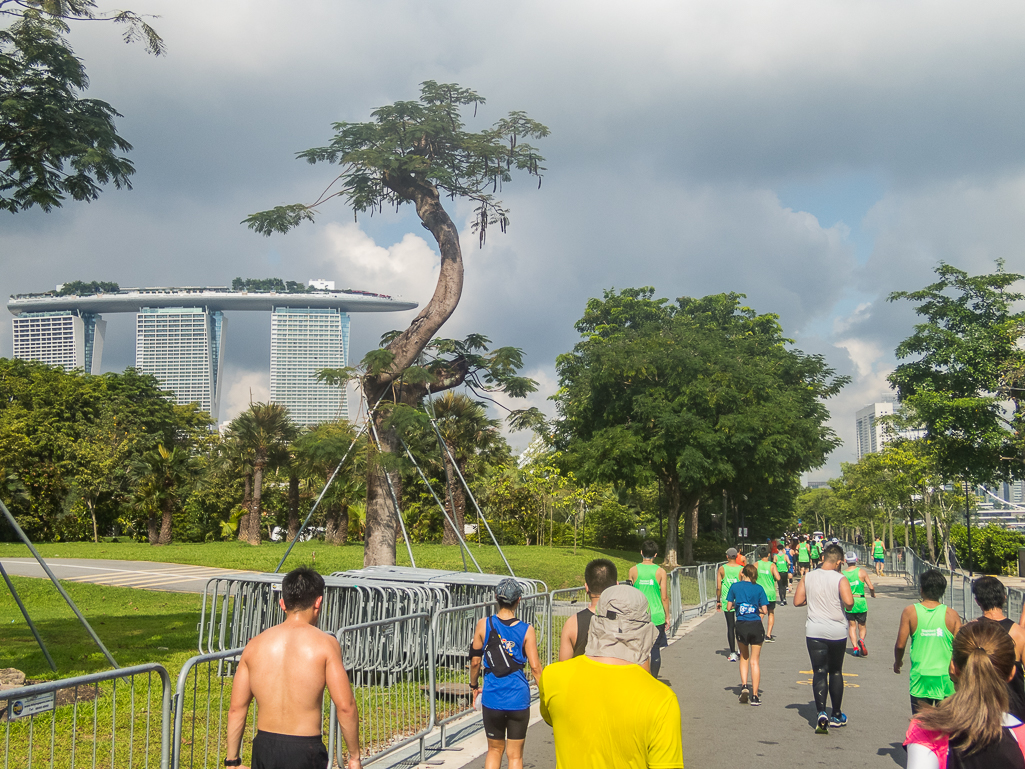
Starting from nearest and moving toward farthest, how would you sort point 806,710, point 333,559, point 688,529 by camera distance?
point 806,710, point 333,559, point 688,529

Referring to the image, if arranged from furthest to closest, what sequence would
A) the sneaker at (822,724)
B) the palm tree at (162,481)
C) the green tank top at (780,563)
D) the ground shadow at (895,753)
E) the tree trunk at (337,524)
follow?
the tree trunk at (337,524), the palm tree at (162,481), the green tank top at (780,563), the sneaker at (822,724), the ground shadow at (895,753)

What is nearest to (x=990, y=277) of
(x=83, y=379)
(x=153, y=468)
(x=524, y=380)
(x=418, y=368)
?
(x=524, y=380)

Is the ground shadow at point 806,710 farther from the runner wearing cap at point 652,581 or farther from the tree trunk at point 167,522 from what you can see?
the tree trunk at point 167,522

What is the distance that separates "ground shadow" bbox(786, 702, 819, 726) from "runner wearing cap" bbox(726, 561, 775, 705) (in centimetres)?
38

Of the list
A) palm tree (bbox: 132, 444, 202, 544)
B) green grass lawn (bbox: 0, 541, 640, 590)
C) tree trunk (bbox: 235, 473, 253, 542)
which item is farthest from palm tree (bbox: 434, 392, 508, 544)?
palm tree (bbox: 132, 444, 202, 544)

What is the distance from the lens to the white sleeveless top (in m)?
8.13

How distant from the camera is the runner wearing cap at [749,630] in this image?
933 centimetres

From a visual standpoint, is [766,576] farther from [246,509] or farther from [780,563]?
[246,509]

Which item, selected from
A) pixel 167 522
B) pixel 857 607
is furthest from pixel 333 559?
pixel 857 607

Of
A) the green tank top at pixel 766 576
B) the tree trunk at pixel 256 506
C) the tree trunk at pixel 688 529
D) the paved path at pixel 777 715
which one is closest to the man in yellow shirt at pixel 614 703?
the paved path at pixel 777 715

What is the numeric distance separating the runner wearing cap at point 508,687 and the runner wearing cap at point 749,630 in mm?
4406

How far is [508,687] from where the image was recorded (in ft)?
18.2

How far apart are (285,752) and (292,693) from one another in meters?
0.25

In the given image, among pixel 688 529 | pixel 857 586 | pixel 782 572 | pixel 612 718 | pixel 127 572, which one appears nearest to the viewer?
pixel 612 718
